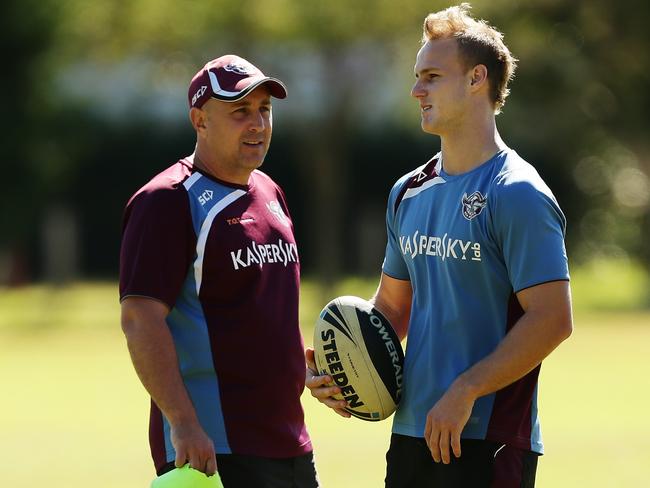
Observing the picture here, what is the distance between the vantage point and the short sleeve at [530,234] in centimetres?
461

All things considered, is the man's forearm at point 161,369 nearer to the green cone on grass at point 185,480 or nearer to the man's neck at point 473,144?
the green cone on grass at point 185,480

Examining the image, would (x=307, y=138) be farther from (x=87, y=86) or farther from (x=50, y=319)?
(x=87, y=86)

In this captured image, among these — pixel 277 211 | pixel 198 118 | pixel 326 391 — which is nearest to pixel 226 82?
pixel 198 118

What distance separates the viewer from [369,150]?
38094 mm

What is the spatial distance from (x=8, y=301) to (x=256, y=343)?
95.3 ft

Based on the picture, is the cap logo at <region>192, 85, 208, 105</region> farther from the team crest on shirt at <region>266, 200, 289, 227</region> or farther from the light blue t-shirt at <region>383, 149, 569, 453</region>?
the light blue t-shirt at <region>383, 149, 569, 453</region>

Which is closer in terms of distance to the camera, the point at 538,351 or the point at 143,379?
the point at 538,351

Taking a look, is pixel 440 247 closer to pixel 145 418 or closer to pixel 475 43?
pixel 475 43

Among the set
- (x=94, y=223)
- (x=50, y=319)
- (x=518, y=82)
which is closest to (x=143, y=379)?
(x=50, y=319)

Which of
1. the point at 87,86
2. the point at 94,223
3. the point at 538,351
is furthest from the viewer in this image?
the point at 87,86

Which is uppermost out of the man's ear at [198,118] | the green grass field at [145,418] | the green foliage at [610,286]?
the green foliage at [610,286]

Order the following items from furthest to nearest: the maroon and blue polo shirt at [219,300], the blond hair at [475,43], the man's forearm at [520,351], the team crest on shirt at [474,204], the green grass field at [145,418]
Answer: the green grass field at [145,418], the maroon and blue polo shirt at [219,300], the blond hair at [475,43], the team crest on shirt at [474,204], the man's forearm at [520,351]

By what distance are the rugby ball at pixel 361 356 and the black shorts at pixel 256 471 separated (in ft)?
1.18

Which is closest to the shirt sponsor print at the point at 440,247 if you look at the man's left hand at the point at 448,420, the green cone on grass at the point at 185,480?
the man's left hand at the point at 448,420
